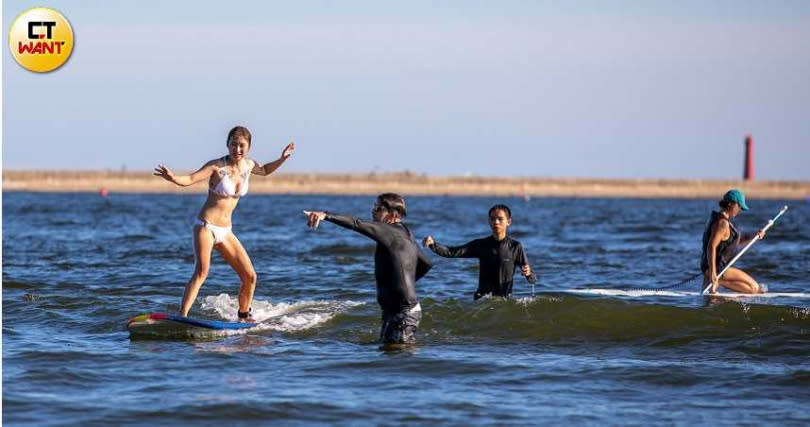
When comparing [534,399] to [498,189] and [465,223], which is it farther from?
[498,189]

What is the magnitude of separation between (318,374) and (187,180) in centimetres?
215

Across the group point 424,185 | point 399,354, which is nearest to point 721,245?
point 399,354

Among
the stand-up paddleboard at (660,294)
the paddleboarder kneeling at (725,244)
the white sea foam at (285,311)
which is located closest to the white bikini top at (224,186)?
the white sea foam at (285,311)

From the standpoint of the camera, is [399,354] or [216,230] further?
[216,230]

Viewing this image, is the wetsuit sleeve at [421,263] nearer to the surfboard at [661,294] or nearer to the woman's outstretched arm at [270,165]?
the woman's outstretched arm at [270,165]

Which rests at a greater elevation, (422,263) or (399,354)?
(422,263)

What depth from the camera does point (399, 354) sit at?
35.9ft

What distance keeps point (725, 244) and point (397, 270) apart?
18.0ft

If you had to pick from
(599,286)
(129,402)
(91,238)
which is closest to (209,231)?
(129,402)

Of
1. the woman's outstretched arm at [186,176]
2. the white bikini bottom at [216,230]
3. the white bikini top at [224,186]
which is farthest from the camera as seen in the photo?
the white bikini bottom at [216,230]

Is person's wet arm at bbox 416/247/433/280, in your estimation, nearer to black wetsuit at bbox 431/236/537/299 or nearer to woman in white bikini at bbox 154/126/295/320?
black wetsuit at bbox 431/236/537/299

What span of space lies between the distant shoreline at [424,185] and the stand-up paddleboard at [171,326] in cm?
8952

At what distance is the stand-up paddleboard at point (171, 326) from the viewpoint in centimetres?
1164

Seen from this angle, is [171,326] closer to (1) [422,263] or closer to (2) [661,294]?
(1) [422,263]
